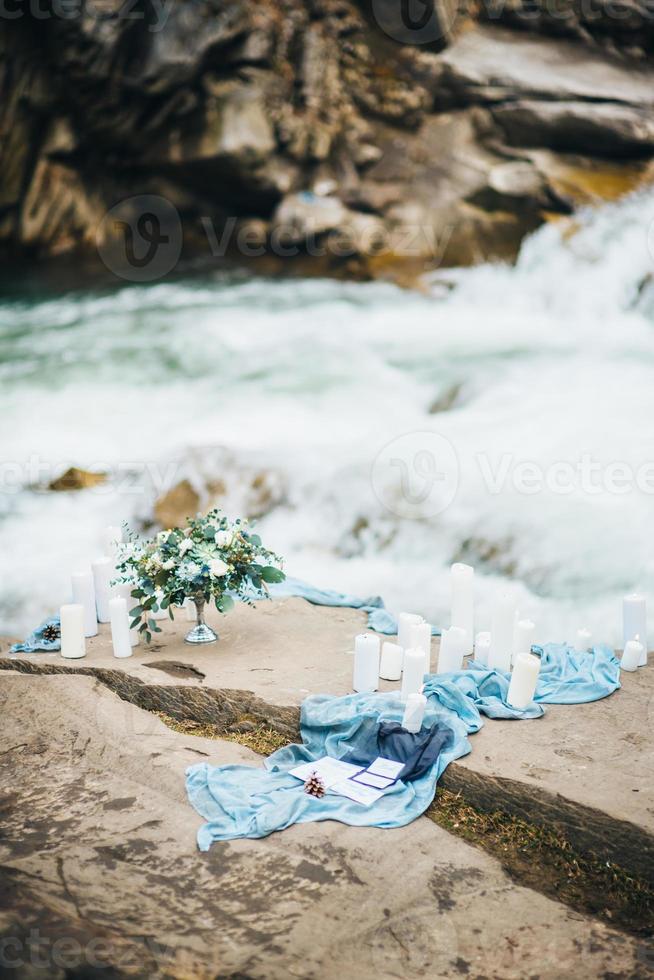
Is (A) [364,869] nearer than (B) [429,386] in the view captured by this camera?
Yes

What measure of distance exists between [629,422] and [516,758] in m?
5.84

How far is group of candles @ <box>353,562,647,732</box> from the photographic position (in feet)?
15.6

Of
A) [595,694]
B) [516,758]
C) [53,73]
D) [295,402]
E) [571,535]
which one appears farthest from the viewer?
[53,73]

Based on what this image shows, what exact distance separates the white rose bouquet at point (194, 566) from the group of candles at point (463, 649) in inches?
35.1

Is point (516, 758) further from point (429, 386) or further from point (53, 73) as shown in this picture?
point (53, 73)

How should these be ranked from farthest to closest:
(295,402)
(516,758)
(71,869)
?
1. (295,402)
2. (516,758)
3. (71,869)

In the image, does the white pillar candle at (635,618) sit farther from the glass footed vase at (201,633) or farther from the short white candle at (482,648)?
the glass footed vase at (201,633)

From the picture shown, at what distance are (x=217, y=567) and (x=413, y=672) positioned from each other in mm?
1369

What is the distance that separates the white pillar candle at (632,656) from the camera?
5359 millimetres

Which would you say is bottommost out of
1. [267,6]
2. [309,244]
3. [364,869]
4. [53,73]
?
[364,869]

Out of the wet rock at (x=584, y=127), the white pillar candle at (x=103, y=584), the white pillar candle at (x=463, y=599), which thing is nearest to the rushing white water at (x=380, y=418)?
the white pillar candle at (x=463, y=599)

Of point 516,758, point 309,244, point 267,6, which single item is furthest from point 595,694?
point 267,6

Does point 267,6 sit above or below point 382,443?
above

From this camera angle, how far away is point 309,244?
15094 millimetres
